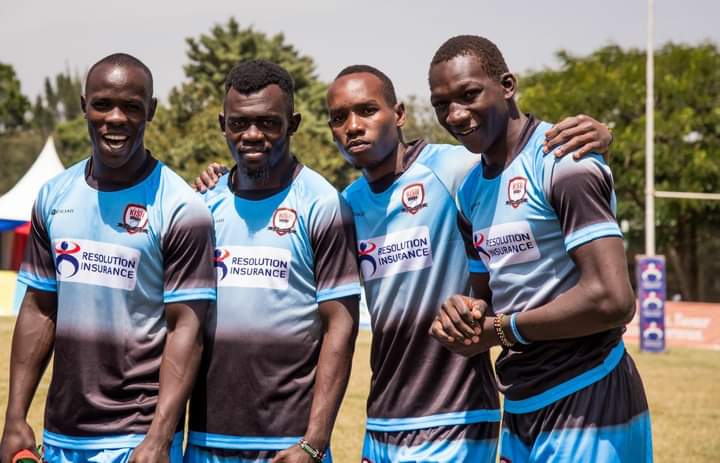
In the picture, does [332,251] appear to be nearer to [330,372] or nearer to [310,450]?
[330,372]

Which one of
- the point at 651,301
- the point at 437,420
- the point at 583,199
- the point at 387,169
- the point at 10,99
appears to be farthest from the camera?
Answer: the point at 10,99

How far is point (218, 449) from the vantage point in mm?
4125

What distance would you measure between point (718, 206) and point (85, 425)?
40.9 m

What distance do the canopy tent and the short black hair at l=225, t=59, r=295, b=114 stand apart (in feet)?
83.7

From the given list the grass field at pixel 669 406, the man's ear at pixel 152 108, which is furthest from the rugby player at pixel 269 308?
the grass field at pixel 669 406

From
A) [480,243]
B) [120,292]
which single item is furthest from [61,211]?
[480,243]

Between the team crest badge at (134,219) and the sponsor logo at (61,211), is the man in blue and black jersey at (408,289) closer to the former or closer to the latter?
the team crest badge at (134,219)

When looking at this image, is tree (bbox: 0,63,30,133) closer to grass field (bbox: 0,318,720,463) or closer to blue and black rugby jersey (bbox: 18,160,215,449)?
grass field (bbox: 0,318,720,463)

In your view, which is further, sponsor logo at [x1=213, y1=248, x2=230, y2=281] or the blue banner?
the blue banner

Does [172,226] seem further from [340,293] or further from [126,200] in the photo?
[340,293]

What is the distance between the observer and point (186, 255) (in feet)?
12.9

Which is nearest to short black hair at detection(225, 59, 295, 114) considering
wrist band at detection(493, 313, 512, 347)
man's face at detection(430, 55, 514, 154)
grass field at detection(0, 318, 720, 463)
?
man's face at detection(430, 55, 514, 154)

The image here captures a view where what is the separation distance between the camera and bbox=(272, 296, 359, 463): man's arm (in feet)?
12.9

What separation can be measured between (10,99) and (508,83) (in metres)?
71.7
